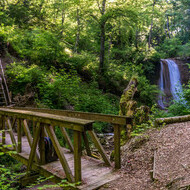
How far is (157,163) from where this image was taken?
3775 millimetres

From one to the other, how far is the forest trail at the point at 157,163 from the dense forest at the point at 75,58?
132cm

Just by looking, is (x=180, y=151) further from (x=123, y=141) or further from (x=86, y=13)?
(x=86, y=13)

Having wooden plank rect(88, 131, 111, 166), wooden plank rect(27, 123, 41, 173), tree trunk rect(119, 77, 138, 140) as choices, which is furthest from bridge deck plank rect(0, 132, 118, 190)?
tree trunk rect(119, 77, 138, 140)

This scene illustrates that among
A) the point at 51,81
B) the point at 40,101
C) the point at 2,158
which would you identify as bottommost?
the point at 2,158

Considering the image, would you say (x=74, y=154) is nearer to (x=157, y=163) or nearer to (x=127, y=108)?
(x=157, y=163)

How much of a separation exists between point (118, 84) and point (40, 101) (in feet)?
27.1

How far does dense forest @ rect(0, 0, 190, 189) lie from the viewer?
10.8 meters

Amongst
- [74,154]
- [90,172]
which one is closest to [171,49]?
[90,172]

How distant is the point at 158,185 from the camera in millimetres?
3096

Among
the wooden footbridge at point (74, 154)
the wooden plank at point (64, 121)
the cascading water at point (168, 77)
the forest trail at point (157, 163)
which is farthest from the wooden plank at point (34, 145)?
the cascading water at point (168, 77)

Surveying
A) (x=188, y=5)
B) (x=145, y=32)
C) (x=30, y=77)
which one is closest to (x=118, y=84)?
(x=30, y=77)

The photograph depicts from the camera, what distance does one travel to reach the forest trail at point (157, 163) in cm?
312

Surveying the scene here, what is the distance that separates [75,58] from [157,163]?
13.0 metres

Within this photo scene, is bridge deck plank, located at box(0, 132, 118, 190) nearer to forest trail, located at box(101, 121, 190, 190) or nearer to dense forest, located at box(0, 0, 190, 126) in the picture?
forest trail, located at box(101, 121, 190, 190)
